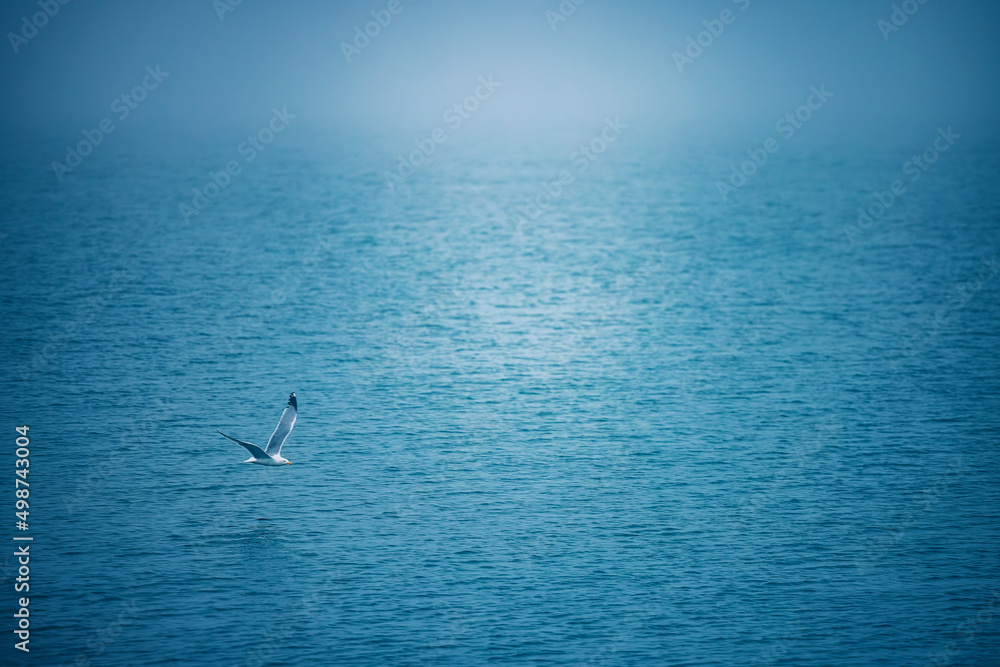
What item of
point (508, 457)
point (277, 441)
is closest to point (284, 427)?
point (277, 441)

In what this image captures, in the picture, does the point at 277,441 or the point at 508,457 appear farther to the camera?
the point at 508,457

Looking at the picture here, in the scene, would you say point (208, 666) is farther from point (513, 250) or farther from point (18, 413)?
point (513, 250)

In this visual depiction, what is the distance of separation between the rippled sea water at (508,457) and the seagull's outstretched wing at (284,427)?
21.6ft

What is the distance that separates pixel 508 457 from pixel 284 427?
24.0 m

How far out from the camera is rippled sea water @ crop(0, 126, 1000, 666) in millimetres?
59406

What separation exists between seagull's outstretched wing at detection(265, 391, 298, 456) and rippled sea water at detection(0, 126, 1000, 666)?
6.59 metres

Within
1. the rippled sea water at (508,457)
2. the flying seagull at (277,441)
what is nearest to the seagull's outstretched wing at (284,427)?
the flying seagull at (277,441)

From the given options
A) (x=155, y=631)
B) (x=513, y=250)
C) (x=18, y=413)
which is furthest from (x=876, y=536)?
(x=513, y=250)

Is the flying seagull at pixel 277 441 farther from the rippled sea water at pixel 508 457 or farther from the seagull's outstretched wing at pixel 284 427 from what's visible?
the rippled sea water at pixel 508 457

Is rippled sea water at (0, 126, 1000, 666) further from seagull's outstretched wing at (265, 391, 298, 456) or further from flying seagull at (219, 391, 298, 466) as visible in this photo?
seagull's outstretched wing at (265, 391, 298, 456)

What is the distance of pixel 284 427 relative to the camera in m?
63.1

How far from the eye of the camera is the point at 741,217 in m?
189

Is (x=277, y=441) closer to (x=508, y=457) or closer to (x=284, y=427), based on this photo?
(x=284, y=427)

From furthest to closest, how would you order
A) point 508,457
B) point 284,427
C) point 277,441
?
point 508,457 → point 277,441 → point 284,427
